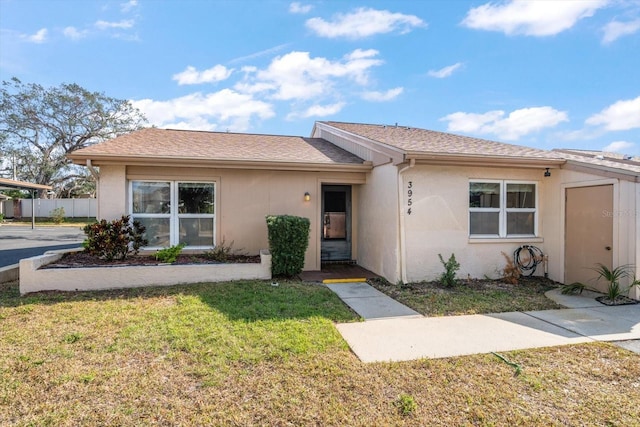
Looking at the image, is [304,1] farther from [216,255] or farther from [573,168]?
[573,168]

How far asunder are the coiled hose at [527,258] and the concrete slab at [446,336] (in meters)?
3.10

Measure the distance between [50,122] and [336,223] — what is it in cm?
3549

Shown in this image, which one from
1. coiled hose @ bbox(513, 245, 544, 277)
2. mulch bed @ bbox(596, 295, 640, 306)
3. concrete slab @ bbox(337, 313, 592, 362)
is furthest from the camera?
coiled hose @ bbox(513, 245, 544, 277)

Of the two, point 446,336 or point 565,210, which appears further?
point 565,210

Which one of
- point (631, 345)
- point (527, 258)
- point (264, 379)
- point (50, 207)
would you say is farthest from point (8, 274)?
point (50, 207)

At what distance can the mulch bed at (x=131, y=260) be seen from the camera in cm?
749

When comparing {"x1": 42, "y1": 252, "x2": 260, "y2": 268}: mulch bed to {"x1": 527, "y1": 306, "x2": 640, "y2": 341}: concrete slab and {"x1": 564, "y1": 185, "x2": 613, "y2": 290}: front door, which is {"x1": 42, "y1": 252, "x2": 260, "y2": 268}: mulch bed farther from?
{"x1": 564, "y1": 185, "x2": 613, "y2": 290}: front door

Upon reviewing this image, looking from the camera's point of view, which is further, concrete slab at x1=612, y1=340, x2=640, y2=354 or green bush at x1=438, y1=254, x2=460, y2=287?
green bush at x1=438, y1=254, x2=460, y2=287

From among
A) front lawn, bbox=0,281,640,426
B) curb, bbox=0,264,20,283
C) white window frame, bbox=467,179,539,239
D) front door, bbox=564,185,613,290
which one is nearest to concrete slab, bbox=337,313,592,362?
front lawn, bbox=0,281,640,426

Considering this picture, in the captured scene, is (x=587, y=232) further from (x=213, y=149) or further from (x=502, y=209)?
(x=213, y=149)

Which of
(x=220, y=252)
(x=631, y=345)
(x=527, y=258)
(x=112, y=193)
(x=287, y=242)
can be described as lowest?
(x=631, y=345)

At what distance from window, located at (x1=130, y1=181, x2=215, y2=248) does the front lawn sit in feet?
11.1

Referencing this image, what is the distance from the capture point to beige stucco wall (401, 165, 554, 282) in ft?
25.6

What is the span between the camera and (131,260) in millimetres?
7941
